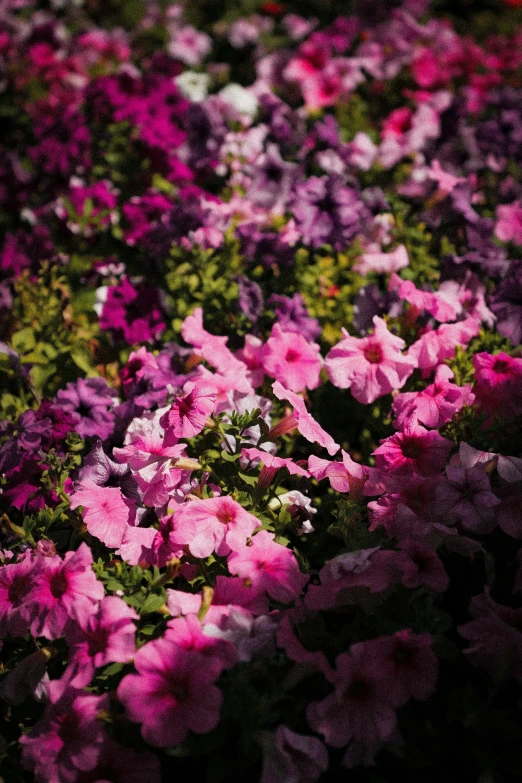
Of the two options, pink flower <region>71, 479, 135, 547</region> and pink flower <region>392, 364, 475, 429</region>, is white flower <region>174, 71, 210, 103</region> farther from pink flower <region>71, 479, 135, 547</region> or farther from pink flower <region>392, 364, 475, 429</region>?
pink flower <region>71, 479, 135, 547</region>

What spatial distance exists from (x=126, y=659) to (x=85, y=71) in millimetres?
3870

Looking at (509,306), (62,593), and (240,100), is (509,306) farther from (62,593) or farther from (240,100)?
(240,100)

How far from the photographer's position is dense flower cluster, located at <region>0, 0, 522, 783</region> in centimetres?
127

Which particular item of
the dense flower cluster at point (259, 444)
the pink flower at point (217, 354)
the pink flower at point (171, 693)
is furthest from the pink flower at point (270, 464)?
the pink flower at point (171, 693)

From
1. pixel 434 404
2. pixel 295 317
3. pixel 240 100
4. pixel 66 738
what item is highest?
pixel 240 100

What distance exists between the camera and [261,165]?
279 cm

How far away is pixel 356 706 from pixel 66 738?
58cm

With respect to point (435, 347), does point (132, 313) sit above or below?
below

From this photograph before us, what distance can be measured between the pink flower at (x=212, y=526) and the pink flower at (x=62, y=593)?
0.67ft

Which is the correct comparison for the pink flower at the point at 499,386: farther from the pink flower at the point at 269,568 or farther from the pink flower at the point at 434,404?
the pink flower at the point at 269,568

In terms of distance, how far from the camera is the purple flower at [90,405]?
1853 millimetres

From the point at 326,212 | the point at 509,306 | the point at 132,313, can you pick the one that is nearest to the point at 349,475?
the point at 509,306

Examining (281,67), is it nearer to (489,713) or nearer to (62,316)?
(62,316)

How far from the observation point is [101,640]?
1.36m
